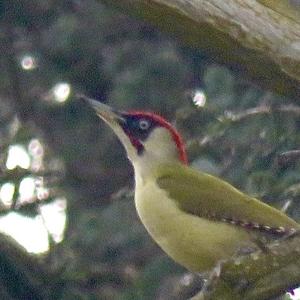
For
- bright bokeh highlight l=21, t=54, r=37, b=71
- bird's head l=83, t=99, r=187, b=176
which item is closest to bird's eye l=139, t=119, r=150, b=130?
bird's head l=83, t=99, r=187, b=176

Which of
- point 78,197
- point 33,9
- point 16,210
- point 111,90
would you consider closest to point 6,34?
point 33,9

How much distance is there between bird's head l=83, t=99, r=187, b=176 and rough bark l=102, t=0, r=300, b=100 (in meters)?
1.36

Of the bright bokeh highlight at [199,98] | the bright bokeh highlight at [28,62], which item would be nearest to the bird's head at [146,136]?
the bright bokeh highlight at [199,98]

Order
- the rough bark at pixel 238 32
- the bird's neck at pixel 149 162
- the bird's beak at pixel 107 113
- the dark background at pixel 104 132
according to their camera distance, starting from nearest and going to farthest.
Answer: the rough bark at pixel 238 32 < the dark background at pixel 104 132 < the bird's neck at pixel 149 162 < the bird's beak at pixel 107 113

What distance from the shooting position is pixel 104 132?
5223 millimetres

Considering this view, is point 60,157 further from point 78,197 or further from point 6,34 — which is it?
point 6,34

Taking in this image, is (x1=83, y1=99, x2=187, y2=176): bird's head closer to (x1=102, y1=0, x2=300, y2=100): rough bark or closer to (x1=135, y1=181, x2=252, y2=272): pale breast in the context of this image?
(x1=135, y1=181, x2=252, y2=272): pale breast

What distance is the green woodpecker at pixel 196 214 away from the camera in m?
3.62

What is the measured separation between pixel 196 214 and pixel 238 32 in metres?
1.00

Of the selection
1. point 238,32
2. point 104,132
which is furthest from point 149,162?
point 238,32

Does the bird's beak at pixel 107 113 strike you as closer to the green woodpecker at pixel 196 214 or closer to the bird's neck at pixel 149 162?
the green woodpecker at pixel 196 214

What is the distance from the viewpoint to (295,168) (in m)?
4.00

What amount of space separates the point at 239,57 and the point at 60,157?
2.16 meters

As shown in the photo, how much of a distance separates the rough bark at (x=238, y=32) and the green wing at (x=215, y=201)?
0.79 m
